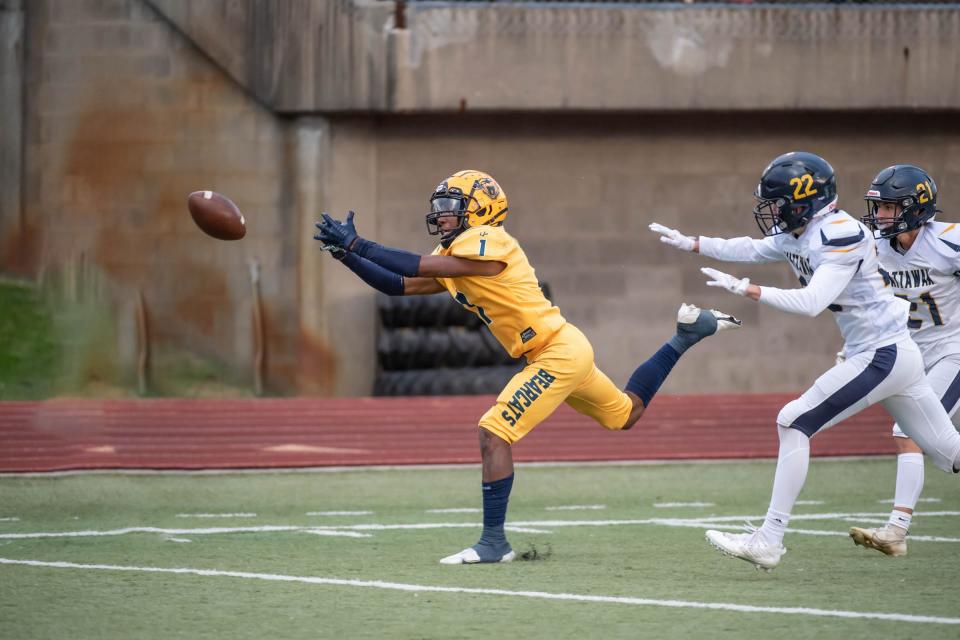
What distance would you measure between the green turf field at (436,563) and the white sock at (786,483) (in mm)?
203

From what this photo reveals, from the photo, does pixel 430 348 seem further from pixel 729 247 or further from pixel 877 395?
pixel 877 395

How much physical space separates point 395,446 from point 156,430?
1.96 m

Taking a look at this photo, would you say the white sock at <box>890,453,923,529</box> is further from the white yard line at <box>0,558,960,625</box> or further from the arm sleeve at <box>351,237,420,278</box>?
the arm sleeve at <box>351,237,420,278</box>

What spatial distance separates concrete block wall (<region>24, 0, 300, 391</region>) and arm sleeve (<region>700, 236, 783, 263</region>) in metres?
7.87

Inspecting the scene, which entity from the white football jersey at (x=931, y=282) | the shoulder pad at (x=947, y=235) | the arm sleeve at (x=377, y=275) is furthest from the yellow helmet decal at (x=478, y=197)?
the shoulder pad at (x=947, y=235)

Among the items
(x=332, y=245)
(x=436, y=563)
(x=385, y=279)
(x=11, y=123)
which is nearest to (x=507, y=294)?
(x=385, y=279)

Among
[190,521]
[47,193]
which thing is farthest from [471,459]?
[47,193]

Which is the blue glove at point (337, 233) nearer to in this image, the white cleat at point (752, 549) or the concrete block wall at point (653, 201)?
the white cleat at point (752, 549)

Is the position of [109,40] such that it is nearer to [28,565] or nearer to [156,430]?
[156,430]

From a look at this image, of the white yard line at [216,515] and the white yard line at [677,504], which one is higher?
the white yard line at [677,504]

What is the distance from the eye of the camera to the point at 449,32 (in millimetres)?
14539

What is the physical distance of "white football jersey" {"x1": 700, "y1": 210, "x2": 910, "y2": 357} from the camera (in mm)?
6695

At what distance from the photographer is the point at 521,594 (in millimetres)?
6023

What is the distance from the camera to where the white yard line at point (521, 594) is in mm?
5492
